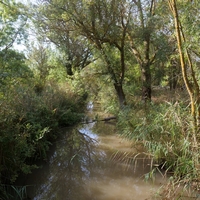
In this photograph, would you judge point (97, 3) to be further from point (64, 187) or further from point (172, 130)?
point (64, 187)

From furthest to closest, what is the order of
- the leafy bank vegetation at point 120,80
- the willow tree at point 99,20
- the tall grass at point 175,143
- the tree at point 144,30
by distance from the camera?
the tree at point 144,30, the willow tree at point 99,20, the leafy bank vegetation at point 120,80, the tall grass at point 175,143

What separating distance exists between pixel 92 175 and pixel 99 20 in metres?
5.94

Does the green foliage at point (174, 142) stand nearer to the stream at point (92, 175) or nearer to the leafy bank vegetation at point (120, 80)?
the leafy bank vegetation at point (120, 80)

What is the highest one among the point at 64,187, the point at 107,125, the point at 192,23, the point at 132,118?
the point at 192,23

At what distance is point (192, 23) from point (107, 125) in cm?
630

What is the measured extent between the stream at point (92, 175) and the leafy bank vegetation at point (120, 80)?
0.49 metres

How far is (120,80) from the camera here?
9.20m

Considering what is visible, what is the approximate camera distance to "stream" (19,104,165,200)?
151 inches

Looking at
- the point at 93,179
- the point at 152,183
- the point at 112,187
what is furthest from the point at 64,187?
the point at 152,183

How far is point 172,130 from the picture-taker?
12.0 feet

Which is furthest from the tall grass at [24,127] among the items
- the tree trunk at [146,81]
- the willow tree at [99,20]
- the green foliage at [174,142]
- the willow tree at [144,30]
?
the willow tree at [144,30]

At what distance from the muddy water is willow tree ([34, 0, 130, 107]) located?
11.9ft

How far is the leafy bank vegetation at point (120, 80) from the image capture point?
3.50m

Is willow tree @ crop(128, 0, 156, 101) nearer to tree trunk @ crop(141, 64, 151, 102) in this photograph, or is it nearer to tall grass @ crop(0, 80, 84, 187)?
tree trunk @ crop(141, 64, 151, 102)
